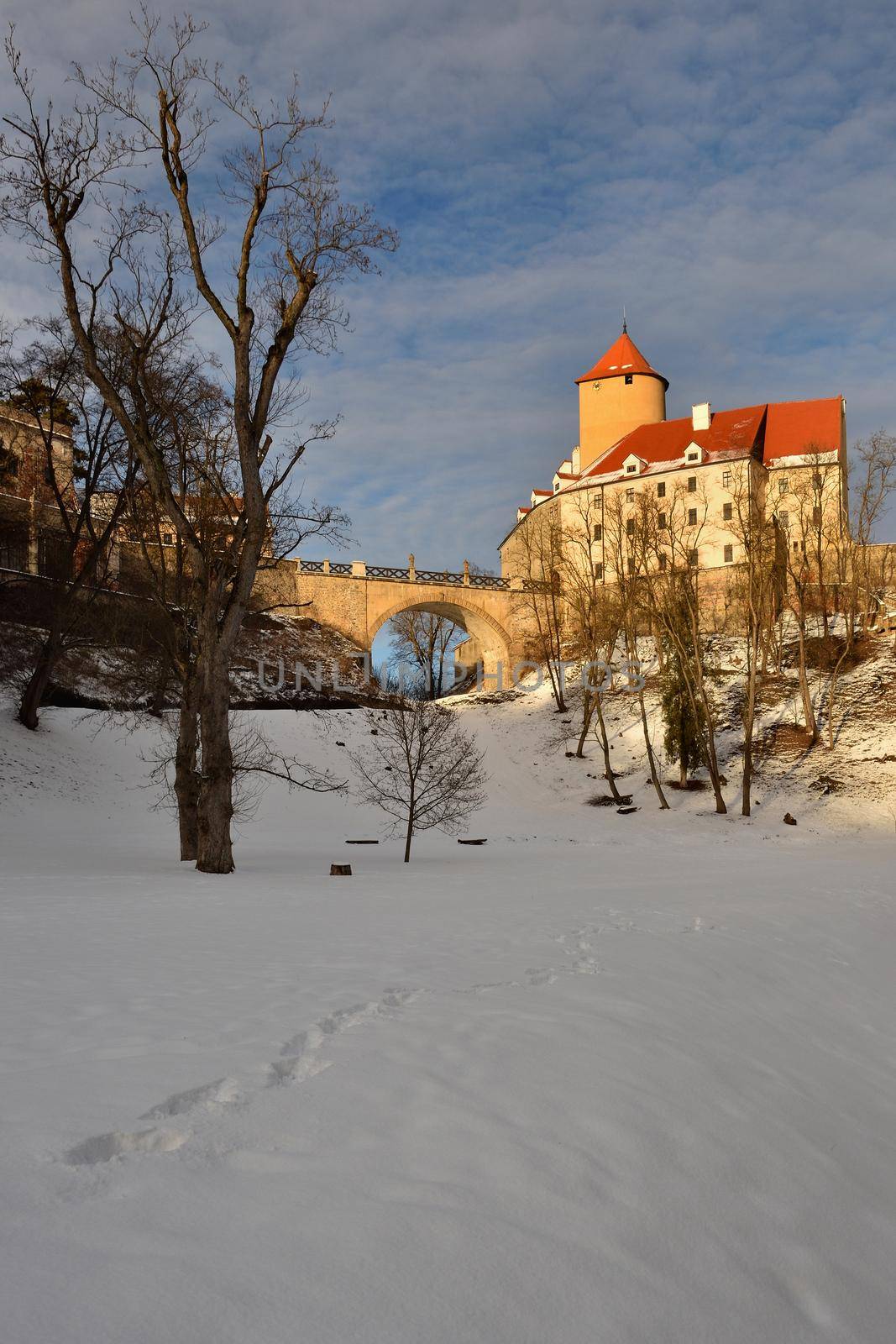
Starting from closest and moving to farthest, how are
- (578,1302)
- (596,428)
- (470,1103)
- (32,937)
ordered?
1. (578,1302)
2. (470,1103)
3. (32,937)
4. (596,428)

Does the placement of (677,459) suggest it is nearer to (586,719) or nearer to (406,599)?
(406,599)

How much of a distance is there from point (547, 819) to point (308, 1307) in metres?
32.8

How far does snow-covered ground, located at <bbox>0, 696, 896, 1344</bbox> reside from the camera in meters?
3.40

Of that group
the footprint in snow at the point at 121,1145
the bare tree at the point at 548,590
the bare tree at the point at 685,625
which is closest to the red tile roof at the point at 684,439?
the bare tree at the point at 548,590

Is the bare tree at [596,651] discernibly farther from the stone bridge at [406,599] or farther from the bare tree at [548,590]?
the stone bridge at [406,599]

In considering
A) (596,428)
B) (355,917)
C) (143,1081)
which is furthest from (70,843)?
(596,428)

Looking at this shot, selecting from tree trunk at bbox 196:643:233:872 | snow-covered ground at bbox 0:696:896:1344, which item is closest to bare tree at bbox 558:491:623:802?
tree trunk at bbox 196:643:233:872

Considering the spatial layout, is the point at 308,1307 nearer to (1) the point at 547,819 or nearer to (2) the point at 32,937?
(2) the point at 32,937

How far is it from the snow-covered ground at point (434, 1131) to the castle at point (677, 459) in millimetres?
51027

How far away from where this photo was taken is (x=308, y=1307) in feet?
10.7

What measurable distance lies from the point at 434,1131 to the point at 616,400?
7404 centimetres

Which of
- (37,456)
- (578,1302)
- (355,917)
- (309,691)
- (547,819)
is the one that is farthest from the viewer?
(309,691)

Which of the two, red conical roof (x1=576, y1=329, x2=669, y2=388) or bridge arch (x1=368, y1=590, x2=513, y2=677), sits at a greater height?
red conical roof (x1=576, y1=329, x2=669, y2=388)

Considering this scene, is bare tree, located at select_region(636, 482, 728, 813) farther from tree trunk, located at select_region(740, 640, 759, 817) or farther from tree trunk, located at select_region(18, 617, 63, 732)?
tree trunk, located at select_region(18, 617, 63, 732)
